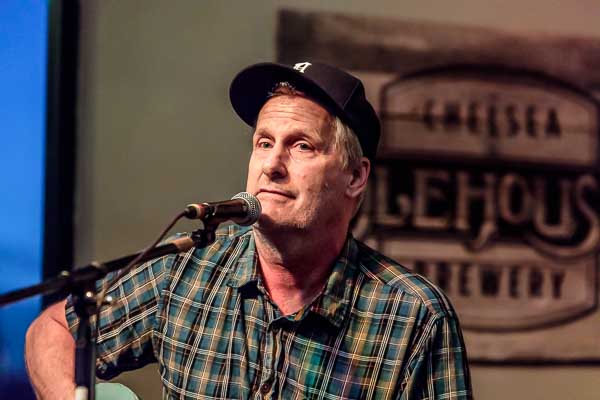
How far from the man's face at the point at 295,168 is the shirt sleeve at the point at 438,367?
38 centimetres

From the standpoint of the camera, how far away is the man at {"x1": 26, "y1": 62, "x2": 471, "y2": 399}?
1944 mm

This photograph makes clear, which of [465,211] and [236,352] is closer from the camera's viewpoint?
[236,352]

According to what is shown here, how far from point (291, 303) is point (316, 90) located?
0.54 m

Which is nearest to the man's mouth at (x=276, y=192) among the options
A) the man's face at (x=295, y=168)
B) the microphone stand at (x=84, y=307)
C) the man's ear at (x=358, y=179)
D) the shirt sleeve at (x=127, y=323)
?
the man's face at (x=295, y=168)

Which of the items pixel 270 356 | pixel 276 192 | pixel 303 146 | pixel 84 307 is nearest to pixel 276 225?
pixel 276 192

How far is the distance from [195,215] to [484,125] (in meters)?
2.13

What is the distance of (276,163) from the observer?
1935 millimetres

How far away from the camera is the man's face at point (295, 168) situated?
1.93 meters

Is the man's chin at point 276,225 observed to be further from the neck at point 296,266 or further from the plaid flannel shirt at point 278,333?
the plaid flannel shirt at point 278,333

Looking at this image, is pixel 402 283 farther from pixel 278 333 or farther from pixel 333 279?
pixel 278 333

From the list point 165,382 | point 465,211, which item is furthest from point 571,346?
point 165,382

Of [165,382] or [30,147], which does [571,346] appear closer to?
[165,382]

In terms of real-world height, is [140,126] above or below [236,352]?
above

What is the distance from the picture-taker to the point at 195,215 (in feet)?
4.87
